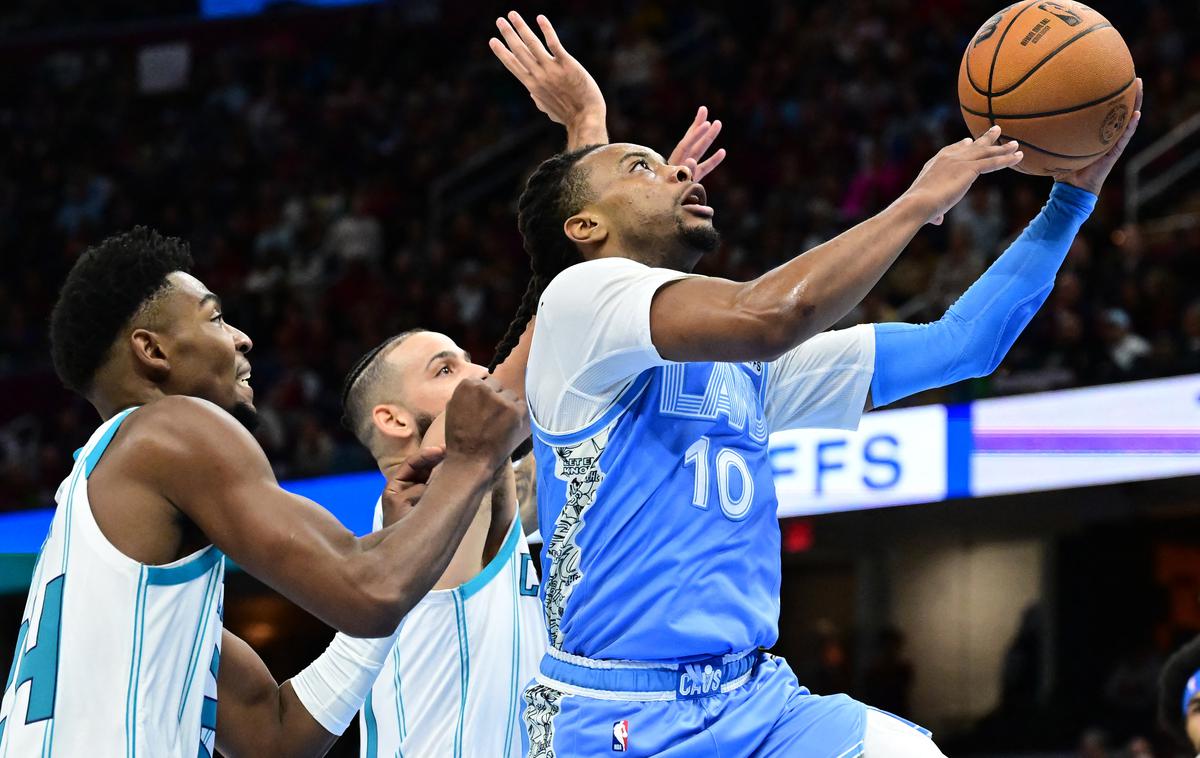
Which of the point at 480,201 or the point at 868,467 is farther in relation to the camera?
the point at 480,201

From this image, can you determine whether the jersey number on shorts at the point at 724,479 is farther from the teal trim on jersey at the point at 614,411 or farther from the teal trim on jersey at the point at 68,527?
the teal trim on jersey at the point at 68,527

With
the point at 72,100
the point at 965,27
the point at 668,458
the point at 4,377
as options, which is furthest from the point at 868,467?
the point at 72,100

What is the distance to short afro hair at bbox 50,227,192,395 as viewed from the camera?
2.96 metres

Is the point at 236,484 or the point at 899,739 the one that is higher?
the point at 236,484

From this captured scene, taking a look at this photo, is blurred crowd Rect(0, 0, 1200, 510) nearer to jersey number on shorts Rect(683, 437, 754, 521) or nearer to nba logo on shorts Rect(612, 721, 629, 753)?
jersey number on shorts Rect(683, 437, 754, 521)

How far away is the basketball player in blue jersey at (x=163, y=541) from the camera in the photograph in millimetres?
2730

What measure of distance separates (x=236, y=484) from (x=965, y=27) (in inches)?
438

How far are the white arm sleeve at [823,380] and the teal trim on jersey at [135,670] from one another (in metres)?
1.34

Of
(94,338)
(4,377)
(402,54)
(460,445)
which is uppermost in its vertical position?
(402,54)

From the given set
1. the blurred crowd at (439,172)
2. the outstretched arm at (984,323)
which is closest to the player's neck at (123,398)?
the outstretched arm at (984,323)

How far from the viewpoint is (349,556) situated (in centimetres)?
274

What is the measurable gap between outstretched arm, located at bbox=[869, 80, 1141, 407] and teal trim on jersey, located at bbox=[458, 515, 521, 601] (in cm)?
108

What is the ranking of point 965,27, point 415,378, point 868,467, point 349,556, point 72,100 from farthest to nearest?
point 72,100 < point 965,27 < point 868,467 < point 415,378 < point 349,556

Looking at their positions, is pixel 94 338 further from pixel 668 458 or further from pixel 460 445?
pixel 668 458
